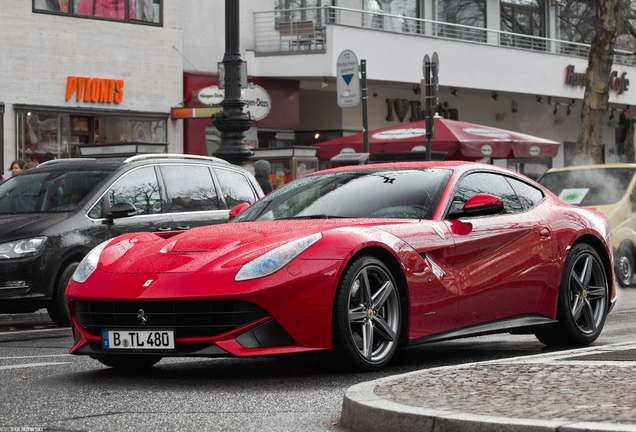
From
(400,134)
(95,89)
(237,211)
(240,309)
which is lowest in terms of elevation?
(240,309)

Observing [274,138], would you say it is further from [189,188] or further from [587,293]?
[587,293]

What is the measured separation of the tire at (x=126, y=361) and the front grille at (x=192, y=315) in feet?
1.56

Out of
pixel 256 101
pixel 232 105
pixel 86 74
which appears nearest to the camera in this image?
pixel 232 105

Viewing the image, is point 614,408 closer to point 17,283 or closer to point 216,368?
point 216,368

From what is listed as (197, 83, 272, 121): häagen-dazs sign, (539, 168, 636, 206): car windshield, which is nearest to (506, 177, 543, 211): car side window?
(539, 168, 636, 206): car windshield

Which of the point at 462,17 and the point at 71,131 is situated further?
the point at 462,17

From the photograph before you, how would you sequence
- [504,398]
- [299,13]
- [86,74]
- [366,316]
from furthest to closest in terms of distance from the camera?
[299,13] < [86,74] < [366,316] < [504,398]

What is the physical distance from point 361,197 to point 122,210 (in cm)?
360

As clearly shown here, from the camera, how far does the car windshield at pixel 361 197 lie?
6.50 metres

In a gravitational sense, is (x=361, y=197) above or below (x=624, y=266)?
above

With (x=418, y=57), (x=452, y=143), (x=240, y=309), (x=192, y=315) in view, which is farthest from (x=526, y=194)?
(x=418, y=57)

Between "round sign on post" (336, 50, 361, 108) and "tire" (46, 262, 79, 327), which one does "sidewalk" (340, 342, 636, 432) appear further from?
"round sign on post" (336, 50, 361, 108)

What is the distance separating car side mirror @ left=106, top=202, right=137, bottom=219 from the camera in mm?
9508

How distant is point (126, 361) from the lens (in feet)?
20.6
